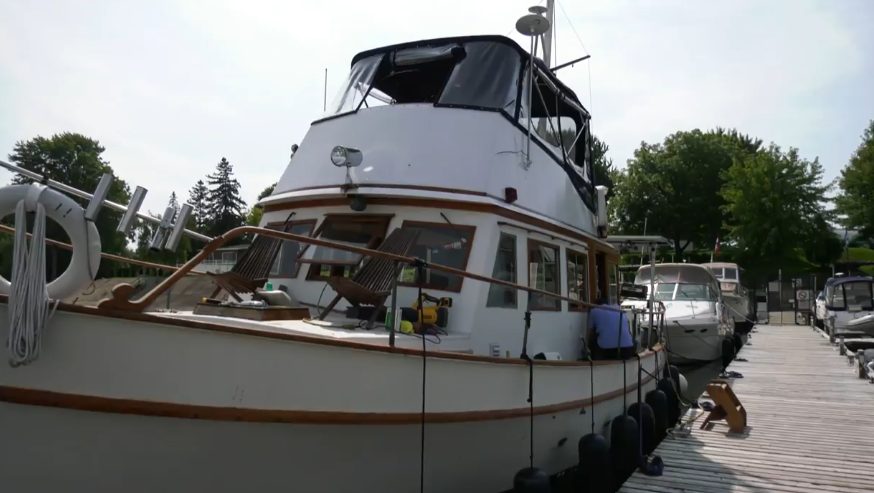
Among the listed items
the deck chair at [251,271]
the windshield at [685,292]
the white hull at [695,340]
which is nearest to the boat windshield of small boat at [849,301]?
the windshield at [685,292]

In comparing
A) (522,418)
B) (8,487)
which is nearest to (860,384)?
(522,418)

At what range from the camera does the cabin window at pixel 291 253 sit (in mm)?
6609

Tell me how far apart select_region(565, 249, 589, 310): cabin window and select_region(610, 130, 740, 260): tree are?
32.5 metres

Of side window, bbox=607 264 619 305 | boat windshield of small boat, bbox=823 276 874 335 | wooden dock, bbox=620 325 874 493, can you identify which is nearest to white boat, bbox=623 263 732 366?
wooden dock, bbox=620 325 874 493

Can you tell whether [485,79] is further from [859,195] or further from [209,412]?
[859,195]

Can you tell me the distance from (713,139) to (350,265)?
42.7 meters

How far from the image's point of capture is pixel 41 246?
337 cm

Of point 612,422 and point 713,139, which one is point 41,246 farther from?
point 713,139

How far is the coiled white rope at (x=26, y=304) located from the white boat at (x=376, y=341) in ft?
0.09

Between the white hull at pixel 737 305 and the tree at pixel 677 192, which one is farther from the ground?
the tree at pixel 677 192

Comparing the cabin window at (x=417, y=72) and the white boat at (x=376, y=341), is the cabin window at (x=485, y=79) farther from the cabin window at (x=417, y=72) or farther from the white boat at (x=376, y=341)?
the cabin window at (x=417, y=72)

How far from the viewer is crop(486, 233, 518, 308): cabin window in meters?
6.09

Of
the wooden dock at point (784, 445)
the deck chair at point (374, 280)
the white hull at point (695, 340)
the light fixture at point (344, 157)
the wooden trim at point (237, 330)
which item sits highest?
the light fixture at point (344, 157)

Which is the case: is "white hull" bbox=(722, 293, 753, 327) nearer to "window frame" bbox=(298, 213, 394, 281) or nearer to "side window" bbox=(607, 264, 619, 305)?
"side window" bbox=(607, 264, 619, 305)
